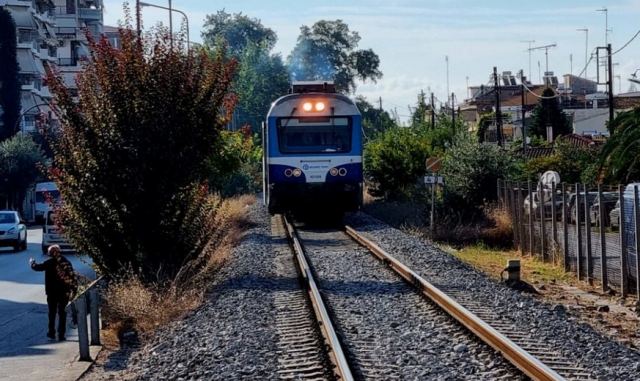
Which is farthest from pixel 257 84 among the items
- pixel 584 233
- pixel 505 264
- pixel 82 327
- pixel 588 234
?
pixel 82 327

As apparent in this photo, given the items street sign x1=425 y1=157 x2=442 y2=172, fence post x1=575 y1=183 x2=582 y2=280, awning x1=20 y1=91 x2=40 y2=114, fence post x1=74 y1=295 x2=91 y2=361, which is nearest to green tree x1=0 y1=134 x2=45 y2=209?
awning x1=20 y1=91 x2=40 y2=114

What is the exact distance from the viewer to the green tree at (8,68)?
83375 millimetres

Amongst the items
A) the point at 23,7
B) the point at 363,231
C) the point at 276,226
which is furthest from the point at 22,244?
the point at 23,7

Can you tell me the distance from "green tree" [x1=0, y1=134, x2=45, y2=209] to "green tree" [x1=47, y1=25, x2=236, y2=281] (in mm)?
56584

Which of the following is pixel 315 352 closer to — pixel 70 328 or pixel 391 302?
pixel 391 302

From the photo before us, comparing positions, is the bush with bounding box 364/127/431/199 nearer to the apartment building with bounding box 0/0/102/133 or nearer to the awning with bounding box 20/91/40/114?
the apartment building with bounding box 0/0/102/133

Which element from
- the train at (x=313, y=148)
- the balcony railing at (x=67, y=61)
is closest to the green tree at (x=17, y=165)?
the balcony railing at (x=67, y=61)

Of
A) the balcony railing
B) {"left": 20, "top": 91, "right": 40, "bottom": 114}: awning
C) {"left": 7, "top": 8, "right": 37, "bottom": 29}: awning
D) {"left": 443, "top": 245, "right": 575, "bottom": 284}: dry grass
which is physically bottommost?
{"left": 443, "top": 245, "right": 575, "bottom": 284}: dry grass

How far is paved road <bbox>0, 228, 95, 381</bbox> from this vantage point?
46.9ft

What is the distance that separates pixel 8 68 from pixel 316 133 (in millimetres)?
61947

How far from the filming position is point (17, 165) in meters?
73.5

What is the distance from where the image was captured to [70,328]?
62.3ft

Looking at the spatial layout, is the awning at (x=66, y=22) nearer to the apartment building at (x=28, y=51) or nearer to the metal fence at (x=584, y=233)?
the apartment building at (x=28, y=51)

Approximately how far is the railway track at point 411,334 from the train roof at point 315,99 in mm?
9735
